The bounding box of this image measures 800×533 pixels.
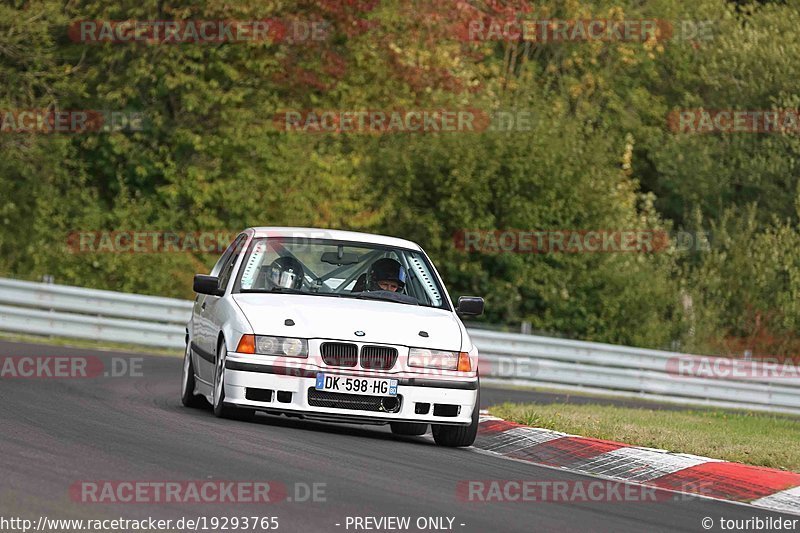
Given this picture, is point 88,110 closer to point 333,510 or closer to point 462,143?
point 462,143

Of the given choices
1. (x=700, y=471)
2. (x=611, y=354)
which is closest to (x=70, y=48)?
(x=611, y=354)

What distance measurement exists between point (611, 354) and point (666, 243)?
9.43 metres

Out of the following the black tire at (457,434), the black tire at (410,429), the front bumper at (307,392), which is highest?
the front bumper at (307,392)

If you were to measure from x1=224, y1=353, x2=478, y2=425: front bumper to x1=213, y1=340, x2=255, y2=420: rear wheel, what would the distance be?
0.45 feet

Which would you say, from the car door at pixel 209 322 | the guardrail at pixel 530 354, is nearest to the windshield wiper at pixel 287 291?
the car door at pixel 209 322

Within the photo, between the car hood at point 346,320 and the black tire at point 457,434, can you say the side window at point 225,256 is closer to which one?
the car hood at point 346,320

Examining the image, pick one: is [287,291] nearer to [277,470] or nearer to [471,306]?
[471,306]

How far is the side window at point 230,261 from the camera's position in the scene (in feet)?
45.0

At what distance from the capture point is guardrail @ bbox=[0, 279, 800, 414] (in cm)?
2442

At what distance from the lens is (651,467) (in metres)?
11.4

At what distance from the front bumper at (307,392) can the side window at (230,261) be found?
1.74 metres

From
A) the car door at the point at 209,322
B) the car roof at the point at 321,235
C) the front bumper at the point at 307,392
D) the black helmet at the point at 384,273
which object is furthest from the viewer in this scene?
the car roof at the point at 321,235

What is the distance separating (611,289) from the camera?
32.4 meters

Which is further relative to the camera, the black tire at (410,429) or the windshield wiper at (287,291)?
the black tire at (410,429)
